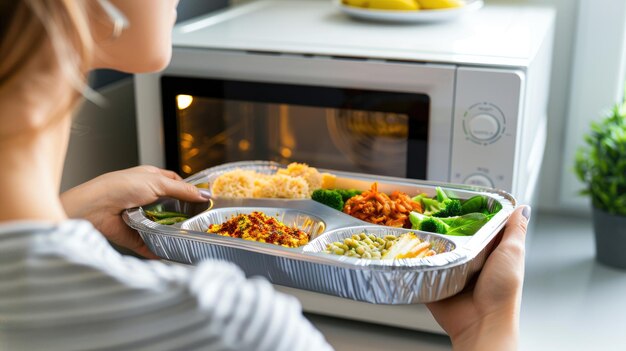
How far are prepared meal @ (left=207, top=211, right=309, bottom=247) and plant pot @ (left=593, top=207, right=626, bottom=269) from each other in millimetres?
646

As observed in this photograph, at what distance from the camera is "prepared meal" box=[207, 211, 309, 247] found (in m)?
0.71

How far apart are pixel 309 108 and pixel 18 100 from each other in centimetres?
64

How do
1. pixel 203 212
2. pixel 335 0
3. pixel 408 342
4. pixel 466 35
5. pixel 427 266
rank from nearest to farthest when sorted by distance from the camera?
pixel 427 266
pixel 203 212
pixel 408 342
pixel 466 35
pixel 335 0

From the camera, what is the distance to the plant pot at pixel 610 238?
1.18 metres

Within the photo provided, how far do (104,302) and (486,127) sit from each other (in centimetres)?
63

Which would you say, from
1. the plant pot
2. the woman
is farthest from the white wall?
the woman

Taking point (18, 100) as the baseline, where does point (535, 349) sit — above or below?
below

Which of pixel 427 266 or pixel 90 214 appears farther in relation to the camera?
pixel 90 214

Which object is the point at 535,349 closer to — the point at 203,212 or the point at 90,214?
the point at 203,212

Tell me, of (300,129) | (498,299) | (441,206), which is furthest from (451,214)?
(300,129)

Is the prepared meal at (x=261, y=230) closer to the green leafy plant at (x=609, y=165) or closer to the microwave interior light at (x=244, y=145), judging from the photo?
the microwave interior light at (x=244, y=145)

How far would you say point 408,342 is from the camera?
96cm

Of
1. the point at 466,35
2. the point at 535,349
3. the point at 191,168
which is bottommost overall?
the point at 535,349

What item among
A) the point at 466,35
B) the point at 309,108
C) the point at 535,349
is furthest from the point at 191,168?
the point at 535,349
